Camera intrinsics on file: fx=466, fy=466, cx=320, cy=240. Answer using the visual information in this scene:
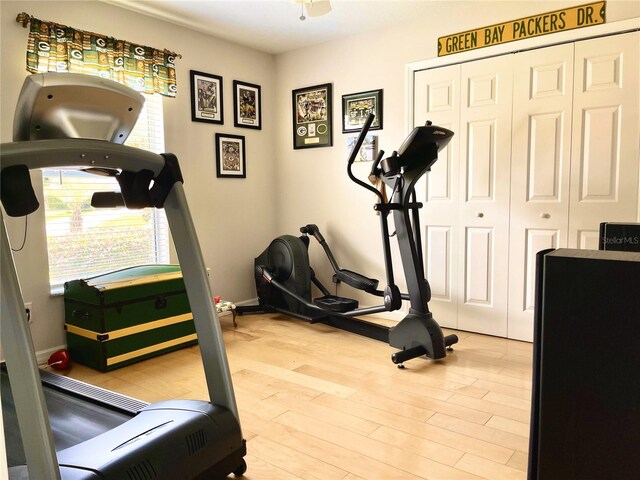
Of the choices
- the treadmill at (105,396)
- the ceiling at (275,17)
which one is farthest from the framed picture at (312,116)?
the treadmill at (105,396)

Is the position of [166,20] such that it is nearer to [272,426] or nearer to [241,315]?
[241,315]

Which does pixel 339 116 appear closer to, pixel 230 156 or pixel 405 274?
pixel 230 156

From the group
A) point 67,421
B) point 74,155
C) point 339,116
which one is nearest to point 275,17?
point 339,116

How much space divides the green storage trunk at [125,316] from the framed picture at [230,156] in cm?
128

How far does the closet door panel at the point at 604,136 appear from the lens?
3.02 metres

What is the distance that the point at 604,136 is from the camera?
10.2ft

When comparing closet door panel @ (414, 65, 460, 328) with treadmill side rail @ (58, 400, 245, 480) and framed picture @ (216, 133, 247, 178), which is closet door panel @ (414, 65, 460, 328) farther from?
treadmill side rail @ (58, 400, 245, 480)

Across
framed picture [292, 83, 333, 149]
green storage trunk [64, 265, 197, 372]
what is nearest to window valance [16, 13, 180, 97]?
framed picture [292, 83, 333, 149]

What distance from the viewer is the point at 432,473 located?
1837 mm

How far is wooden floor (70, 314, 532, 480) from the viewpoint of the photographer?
1.92 meters

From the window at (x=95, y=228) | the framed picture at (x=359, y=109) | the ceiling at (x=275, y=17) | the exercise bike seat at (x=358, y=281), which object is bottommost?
the exercise bike seat at (x=358, y=281)

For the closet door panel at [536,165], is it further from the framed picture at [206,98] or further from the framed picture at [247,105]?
the framed picture at [206,98]

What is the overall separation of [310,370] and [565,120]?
244 cm

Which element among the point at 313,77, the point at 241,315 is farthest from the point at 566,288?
the point at 313,77
